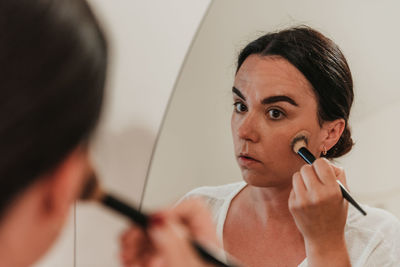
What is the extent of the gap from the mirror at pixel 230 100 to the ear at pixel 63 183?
255mm

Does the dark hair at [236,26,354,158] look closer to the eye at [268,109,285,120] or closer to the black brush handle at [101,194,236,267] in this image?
the eye at [268,109,285,120]

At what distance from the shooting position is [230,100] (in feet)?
1.78

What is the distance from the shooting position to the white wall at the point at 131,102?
60 centimetres

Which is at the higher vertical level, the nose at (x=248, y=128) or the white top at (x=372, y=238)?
the nose at (x=248, y=128)

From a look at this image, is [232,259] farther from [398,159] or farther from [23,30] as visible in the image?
[23,30]

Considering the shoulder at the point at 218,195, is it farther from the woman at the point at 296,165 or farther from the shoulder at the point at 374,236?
the shoulder at the point at 374,236

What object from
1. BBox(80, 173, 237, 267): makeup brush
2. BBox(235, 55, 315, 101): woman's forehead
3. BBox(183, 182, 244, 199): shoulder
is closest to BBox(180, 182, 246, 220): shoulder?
BBox(183, 182, 244, 199): shoulder

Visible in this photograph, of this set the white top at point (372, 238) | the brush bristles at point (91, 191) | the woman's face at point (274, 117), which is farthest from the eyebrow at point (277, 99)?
the brush bristles at point (91, 191)

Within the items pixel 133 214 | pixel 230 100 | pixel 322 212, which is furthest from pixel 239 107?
pixel 133 214

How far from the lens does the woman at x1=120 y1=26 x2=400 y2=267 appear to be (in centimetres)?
49

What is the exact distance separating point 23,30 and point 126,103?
1.14ft

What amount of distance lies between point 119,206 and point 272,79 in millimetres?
230

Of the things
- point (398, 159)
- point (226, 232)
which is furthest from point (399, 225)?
point (226, 232)

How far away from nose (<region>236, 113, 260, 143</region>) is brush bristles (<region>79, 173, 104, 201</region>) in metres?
0.21
